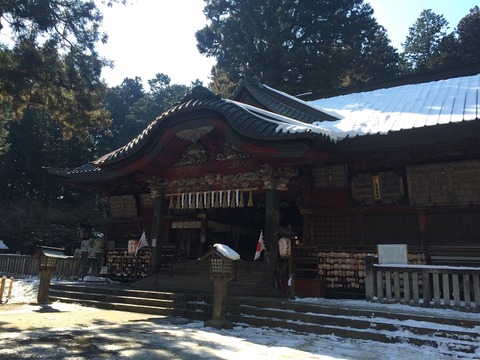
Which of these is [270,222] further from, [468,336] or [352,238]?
[468,336]

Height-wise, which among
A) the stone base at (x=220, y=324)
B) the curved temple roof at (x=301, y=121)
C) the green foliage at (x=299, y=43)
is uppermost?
the green foliage at (x=299, y=43)

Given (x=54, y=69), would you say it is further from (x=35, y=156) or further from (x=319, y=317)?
(x=35, y=156)

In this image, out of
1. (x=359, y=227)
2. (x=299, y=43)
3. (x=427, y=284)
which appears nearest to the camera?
(x=427, y=284)

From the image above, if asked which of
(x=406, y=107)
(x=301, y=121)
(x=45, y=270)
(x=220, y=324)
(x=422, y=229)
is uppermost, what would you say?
(x=406, y=107)

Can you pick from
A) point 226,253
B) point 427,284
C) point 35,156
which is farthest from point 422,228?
point 35,156

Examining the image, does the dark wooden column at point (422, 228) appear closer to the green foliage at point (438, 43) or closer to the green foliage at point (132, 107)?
A: the green foliage at point (438, 43)

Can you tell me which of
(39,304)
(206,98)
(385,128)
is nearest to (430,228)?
(385,128)

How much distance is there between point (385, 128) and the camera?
10.8 metres

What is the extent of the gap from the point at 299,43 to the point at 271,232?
26230 mm

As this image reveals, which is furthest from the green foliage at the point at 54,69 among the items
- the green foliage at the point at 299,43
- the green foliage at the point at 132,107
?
the green foliage at the point at 132,107

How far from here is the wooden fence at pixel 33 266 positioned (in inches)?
686

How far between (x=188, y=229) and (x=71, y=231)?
17.0 metres

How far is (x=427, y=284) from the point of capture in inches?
327

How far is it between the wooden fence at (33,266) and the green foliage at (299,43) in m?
20.8
